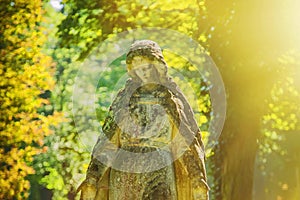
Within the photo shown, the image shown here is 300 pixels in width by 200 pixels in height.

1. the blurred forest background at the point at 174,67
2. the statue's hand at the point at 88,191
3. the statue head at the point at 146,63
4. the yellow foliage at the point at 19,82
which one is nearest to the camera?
the statue's hand at the point at 88,191

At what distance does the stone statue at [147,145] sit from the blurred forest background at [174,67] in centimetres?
1006

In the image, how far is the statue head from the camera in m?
6.55

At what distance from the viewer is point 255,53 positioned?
54.6ft

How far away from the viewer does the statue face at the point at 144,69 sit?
6574mm

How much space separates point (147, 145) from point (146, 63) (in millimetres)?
843

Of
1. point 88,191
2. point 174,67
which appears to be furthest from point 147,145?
point 174,67

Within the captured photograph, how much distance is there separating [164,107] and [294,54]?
41.2ft

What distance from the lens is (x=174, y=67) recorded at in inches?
782

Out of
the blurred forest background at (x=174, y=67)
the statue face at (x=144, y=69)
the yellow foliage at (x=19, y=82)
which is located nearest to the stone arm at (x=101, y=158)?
the statue face at (x=144, y=69)

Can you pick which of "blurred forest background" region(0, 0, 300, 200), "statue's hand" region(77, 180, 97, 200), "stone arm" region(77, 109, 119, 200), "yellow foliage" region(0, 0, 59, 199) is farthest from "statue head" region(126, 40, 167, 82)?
"yellow foliage" region(0, 0, 59, 199)

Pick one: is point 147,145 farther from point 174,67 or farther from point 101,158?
point 174,67

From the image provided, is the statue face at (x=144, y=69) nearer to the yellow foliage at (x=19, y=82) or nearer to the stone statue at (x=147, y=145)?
the stone statue at (x=147, y=145)

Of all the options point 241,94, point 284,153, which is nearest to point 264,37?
point 241,94

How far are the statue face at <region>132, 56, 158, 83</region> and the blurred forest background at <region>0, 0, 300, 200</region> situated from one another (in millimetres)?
10116
